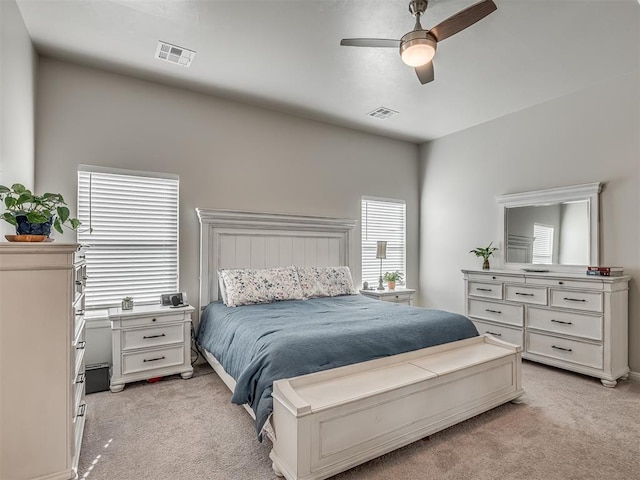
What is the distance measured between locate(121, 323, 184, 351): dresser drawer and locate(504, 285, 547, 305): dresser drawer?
11.9ft

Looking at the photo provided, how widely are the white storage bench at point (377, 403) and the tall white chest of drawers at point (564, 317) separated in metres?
1.15

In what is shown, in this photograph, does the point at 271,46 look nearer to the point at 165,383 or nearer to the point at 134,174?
the point at 134,174

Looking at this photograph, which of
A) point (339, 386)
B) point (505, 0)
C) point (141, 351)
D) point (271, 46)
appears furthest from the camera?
point (141, 351)

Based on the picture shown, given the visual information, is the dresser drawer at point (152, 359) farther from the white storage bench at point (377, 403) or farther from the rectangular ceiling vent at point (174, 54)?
the rectangular ceiling vent at point (174, 54)

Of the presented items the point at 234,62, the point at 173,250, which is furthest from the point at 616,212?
the point at 173,250

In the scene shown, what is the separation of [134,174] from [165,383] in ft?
6.89

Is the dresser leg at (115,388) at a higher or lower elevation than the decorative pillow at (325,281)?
lower

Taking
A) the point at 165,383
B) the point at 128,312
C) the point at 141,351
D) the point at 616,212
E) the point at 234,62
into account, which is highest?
the point at 234,62

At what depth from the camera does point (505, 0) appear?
2414 mm

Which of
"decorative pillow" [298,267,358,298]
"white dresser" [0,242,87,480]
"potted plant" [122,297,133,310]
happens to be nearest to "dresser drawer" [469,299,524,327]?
"decorative pillow" [298,267,358,298]

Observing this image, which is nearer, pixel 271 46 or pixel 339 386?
pixel 339 386

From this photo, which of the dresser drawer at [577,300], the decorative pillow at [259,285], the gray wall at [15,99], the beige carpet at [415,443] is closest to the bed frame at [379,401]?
the beige carpet at [415,443]

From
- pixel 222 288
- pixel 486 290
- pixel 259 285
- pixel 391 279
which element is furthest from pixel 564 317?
pixel 222 288

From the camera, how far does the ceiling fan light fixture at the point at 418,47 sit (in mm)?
2279
